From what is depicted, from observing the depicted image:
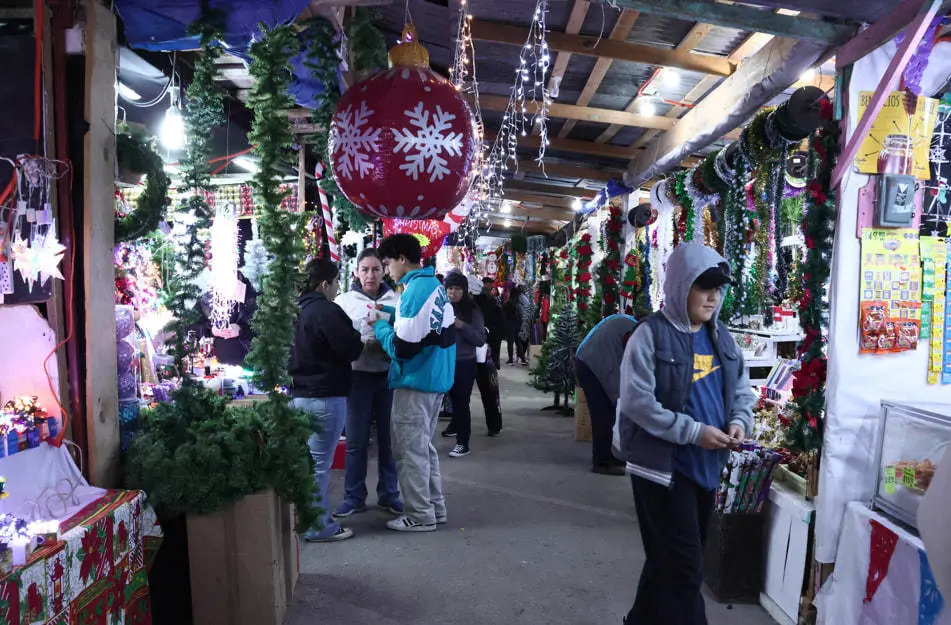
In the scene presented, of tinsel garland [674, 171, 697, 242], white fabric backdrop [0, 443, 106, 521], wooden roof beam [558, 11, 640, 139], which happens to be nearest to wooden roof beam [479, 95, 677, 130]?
wooden roof beam [558, 11, 640, 139]

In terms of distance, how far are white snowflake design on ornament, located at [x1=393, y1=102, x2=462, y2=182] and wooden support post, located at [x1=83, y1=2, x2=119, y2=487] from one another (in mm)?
1237

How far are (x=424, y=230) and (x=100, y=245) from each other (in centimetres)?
399

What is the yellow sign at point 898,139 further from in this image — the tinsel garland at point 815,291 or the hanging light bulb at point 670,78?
the hanging light bulb at point 670,78

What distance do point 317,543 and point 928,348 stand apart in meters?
3.45

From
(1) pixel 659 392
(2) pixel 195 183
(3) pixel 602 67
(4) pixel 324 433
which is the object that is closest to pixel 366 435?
(4) pixel 324 433

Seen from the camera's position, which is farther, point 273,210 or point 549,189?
point 549,189

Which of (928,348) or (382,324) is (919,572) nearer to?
(928,348)

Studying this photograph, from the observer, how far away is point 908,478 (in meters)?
2.72

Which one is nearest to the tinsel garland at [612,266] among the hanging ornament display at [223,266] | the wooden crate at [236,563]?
the hanging ornament display at [223,266]

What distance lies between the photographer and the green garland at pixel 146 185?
284 cm

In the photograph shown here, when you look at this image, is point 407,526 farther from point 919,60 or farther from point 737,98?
point 919,60

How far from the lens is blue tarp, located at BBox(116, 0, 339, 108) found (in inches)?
109

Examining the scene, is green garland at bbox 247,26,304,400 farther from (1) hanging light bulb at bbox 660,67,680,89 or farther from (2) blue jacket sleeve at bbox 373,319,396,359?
(1) hanging light bulb at bbox 660,67,680,89

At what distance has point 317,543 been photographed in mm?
4062
